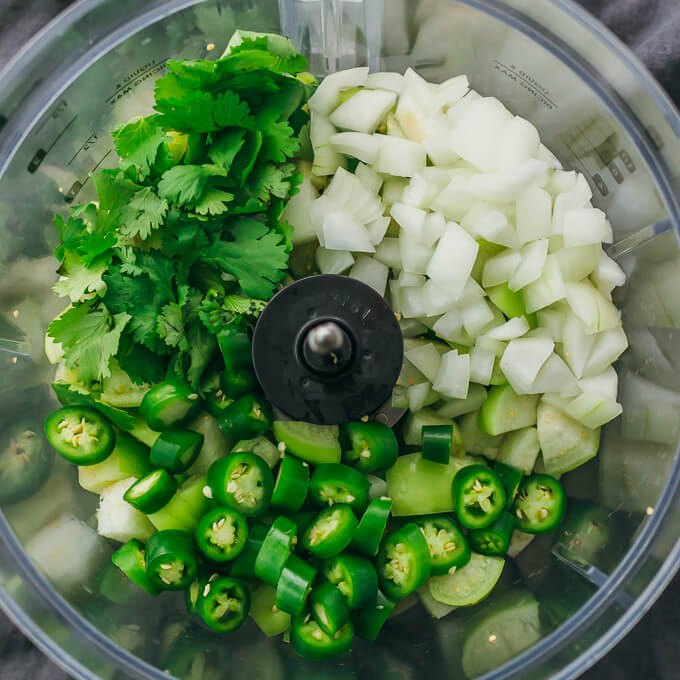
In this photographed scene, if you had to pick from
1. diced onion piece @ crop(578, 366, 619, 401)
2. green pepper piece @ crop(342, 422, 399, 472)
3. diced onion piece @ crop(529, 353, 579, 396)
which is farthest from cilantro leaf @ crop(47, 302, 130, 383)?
diced onion piece @ crop(578, 366, 619, 401)

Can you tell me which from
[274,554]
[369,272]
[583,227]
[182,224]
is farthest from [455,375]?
[182,224]

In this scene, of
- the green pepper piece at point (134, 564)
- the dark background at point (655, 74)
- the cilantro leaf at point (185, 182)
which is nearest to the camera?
the cilantro leaf at point (185, 182)

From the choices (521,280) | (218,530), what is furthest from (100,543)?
(521,280)

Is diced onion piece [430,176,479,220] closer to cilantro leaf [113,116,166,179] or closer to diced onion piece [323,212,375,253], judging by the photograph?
A: diced onion piece [323,212,375,253]

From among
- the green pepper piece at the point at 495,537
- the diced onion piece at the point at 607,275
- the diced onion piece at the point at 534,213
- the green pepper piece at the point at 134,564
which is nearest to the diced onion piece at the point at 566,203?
the diced onion piece at the point at 534,213

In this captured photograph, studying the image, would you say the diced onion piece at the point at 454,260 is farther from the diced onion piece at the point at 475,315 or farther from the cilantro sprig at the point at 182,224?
the cilantro sprig at the point at 182,224
